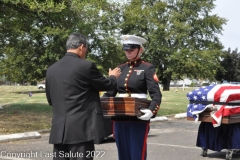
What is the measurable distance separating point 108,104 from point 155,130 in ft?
26.3

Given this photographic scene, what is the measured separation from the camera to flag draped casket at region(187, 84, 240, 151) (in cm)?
732

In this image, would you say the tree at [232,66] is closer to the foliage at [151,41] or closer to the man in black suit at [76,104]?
the foliage at [151,41]

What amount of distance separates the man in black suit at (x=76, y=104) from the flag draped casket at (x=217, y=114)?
390cm

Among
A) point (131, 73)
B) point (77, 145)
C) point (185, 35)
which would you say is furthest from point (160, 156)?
point (185, 35)

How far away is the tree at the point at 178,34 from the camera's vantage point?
169 feet

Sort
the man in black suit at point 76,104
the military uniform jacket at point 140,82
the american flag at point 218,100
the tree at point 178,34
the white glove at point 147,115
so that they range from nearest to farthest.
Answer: the man in black suit at point 76,104 < the white glove at point 147,115 < the military uniform jacket at point 140,82 < the american flag at point 218,100 < the tree at point 178,34

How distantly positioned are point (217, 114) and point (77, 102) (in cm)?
410

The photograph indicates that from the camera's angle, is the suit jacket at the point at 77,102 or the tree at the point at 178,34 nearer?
the suit jacket at the point at 77,102

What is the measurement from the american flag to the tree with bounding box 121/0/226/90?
4358 cm

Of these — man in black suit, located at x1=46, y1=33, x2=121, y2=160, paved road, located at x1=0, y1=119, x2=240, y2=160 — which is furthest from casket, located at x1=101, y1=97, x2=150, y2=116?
paved road, located at x1=0, y1=119, x2=240, y2=160

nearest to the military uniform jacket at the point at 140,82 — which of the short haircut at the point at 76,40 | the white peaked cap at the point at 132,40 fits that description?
the white peaked cap at the point at 132,40

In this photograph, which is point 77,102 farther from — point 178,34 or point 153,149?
point 178,34

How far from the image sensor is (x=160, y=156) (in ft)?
26.0

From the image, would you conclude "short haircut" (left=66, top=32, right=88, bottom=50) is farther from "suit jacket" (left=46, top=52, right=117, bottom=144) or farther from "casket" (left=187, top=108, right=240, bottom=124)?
"casket" (left=187, top=108, right=240, bottom=124)
